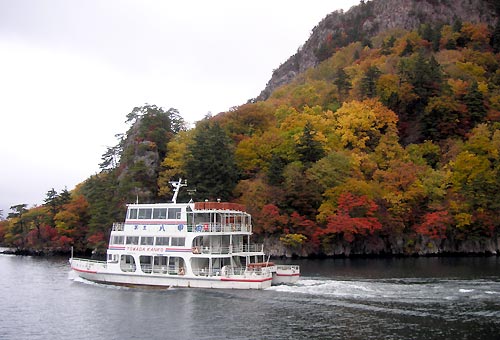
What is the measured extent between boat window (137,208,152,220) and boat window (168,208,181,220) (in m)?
2.19

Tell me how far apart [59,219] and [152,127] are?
22601 mm

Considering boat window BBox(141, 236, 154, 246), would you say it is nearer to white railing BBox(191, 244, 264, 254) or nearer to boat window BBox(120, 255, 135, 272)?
boat window BBox(120, 255, 135, 272)

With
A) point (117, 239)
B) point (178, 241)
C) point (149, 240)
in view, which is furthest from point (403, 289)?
point (117, 239)

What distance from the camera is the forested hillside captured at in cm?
6862

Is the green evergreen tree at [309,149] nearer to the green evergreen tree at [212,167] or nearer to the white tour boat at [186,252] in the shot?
the green evergreen tree at [212,167]

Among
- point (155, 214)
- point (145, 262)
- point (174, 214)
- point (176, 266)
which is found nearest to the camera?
point (176, 266)

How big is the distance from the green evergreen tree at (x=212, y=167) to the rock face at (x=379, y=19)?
75980 millimetres

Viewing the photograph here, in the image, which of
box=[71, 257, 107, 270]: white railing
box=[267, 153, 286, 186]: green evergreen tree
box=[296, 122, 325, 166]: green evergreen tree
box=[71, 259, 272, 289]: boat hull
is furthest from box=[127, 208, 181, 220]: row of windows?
box=[296, 122, 325, 166]: green evergreen tree

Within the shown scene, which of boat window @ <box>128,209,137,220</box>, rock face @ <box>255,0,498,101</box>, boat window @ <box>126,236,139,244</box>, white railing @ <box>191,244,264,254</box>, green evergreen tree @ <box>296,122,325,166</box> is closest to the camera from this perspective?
white railing @ <box>191,244,264,254</box>

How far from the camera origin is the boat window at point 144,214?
44.8m

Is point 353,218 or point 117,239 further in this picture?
point 353,218

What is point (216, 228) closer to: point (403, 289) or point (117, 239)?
point (117, 239)

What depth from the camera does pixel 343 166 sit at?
7262 centimetres

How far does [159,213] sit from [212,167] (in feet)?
100
